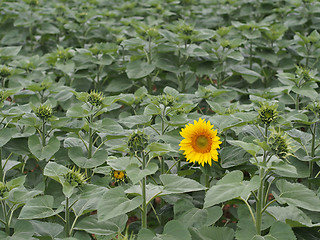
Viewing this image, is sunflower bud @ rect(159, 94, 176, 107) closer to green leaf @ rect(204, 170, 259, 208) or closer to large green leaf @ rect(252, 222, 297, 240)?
green leaf @ rect(204, 170, 259, 208)

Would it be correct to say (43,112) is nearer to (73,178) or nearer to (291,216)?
(73,178)

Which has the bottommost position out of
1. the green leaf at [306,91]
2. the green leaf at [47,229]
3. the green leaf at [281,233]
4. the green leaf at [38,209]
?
the green leaf at [47,229]

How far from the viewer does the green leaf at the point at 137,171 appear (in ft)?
4.68

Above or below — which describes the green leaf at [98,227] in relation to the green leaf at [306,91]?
below

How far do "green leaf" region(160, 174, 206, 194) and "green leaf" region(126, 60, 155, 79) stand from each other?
4.54ft

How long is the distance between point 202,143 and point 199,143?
0.01 metres

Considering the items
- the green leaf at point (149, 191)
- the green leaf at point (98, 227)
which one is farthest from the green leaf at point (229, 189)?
the green leaf at point (98, 227)

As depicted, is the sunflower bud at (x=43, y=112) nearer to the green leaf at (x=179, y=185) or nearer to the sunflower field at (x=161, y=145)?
the sunflower field at (x=161, y=145)

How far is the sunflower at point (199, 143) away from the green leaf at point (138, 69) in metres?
1.26

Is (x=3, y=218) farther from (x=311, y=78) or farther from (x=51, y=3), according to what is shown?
(x=51, y=3)

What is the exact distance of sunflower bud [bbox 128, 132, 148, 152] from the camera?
4.82ft

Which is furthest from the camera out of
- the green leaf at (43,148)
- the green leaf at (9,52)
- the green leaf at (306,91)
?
the green leaf at (9,52)

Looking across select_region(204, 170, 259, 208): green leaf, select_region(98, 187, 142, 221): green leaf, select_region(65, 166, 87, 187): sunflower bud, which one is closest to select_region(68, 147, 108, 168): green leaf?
select_region(65, 166, 87, 187): sunflower bud

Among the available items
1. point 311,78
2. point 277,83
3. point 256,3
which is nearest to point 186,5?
Result: point 256,3
